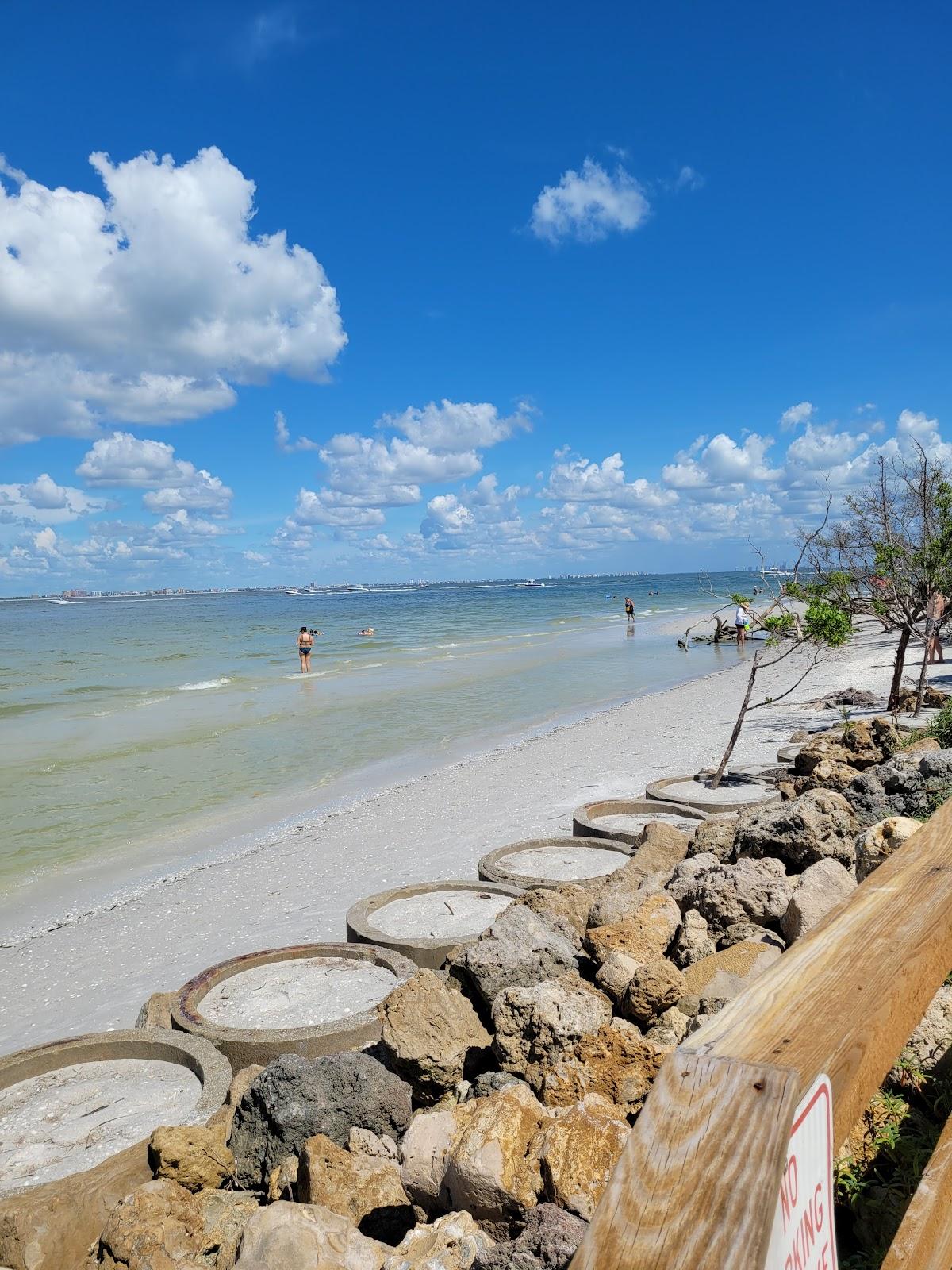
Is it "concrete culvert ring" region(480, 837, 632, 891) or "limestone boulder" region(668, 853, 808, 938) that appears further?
"concrete culvert ring" region(480, 837, 632, 891)

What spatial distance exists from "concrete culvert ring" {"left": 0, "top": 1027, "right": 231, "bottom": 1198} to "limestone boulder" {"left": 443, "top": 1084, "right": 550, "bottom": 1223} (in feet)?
6.80

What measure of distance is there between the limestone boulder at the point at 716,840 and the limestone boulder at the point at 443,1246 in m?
3.80

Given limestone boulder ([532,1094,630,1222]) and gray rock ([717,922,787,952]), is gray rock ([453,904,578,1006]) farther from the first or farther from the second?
limestone boulder ([532,1094,630,1222])

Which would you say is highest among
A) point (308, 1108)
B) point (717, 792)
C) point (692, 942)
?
point (692, 942)

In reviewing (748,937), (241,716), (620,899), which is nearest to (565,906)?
(620,899)

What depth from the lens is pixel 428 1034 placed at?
392cm

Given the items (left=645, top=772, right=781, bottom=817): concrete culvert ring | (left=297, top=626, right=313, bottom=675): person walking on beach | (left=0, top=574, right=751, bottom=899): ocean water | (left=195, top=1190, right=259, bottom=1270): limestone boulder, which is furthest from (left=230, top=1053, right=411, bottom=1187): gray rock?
(left=297, top=626, right=313, bottom=675): person walking on beach

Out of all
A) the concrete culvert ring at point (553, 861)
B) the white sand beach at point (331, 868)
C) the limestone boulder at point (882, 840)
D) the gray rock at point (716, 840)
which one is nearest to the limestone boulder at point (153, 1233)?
the limestone boulder at point (882, 840)

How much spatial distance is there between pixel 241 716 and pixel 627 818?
49.7 feet

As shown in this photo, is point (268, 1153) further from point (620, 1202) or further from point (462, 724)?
point (462, 724)

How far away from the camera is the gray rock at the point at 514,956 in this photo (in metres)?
4.26

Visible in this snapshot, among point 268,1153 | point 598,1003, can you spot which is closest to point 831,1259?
point 598,1003

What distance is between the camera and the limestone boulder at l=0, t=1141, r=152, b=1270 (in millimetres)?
3410

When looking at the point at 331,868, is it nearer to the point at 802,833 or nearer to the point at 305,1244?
the point at 802,833
